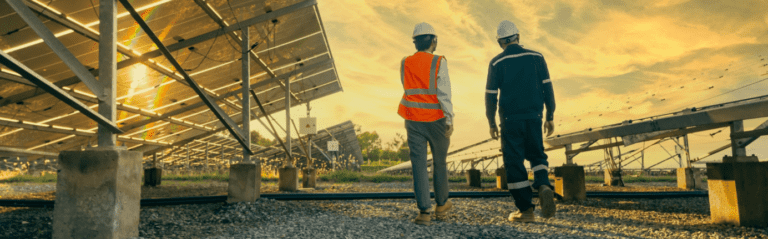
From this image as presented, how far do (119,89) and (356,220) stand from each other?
902cm

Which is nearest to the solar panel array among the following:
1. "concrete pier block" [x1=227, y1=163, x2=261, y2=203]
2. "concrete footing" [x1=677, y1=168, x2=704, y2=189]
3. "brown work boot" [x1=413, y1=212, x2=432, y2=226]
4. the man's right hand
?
"concrete pier block" [x1=227, y1=163, x2=261, y2=203]

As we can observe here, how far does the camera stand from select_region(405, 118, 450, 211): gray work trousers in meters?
4.00

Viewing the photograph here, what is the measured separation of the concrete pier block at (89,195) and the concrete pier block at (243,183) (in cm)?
288

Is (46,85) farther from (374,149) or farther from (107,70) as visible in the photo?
(374,149)

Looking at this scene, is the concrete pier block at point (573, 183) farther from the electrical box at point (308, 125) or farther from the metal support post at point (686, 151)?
the electrical box at point (308, 125)

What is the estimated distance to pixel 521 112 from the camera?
3875mm

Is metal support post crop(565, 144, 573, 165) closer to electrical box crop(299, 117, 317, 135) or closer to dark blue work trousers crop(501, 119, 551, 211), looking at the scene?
dark blue work trousers crop(501, 119, 551, 211)

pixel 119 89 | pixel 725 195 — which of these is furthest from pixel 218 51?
pixel 725 195

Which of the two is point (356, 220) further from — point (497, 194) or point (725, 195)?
point (725, 195)

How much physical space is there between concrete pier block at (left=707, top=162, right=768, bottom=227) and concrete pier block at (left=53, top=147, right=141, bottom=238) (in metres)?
5.71

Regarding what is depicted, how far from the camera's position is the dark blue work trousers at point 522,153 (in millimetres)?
3828

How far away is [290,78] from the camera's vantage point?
14328 millimetres

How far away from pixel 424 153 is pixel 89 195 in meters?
2.98

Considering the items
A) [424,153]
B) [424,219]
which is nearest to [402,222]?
[424,219]
